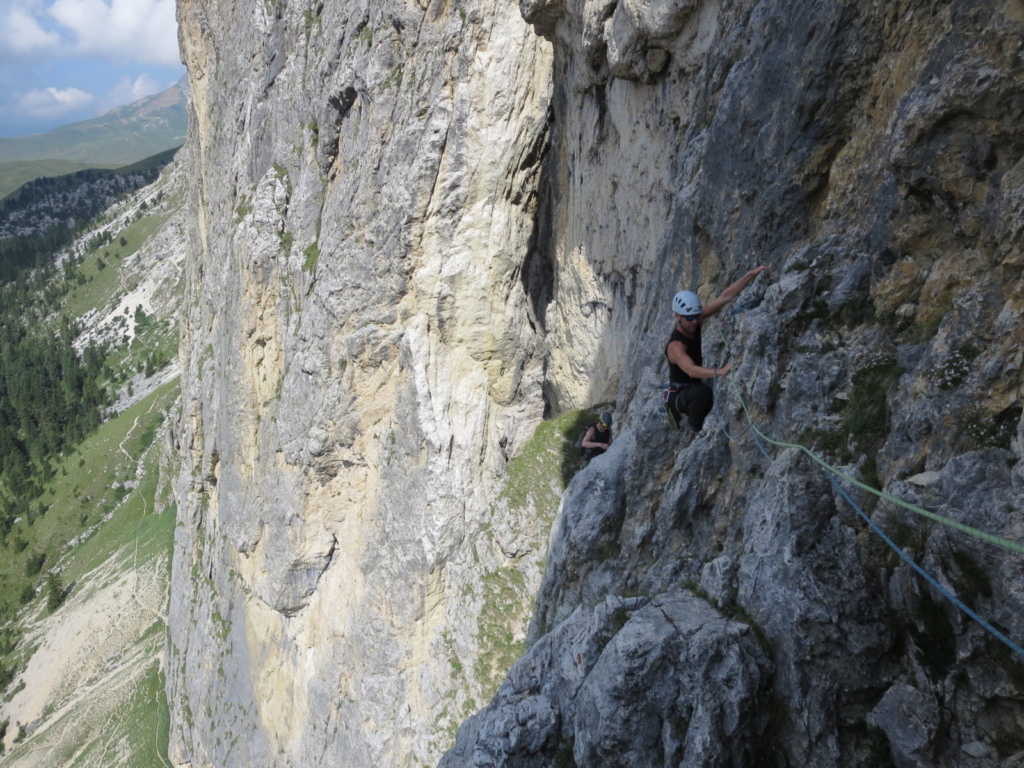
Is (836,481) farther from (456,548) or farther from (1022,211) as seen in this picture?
(456,548)

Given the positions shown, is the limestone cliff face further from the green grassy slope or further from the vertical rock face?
the green grassy slope

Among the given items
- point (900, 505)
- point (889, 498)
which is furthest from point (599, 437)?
point (889, 498)

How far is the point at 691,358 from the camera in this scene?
345 inches

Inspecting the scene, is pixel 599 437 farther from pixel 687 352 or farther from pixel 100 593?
pixel 100 593

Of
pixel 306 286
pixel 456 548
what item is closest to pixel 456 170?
pixel 306 286

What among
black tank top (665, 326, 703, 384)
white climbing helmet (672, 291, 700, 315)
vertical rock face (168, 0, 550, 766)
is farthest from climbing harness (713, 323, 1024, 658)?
vertical rock face (168, 0, 550, 766)

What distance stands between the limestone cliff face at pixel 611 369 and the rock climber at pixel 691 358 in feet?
1.18

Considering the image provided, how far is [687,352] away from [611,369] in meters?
9.28

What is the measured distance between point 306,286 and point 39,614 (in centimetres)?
7056

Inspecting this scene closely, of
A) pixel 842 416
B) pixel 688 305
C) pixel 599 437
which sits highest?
pixel 688 305

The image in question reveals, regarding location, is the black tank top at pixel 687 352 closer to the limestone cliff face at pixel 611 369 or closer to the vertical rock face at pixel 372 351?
the limestone cliff face at pixel 611 369

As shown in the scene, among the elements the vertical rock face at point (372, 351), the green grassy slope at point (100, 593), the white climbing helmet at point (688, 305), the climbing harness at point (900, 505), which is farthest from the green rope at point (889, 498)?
the green grassy slope at point (100, 593)

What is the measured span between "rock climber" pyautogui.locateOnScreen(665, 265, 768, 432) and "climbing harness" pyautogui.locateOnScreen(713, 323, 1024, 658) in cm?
26

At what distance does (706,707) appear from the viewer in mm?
6004
